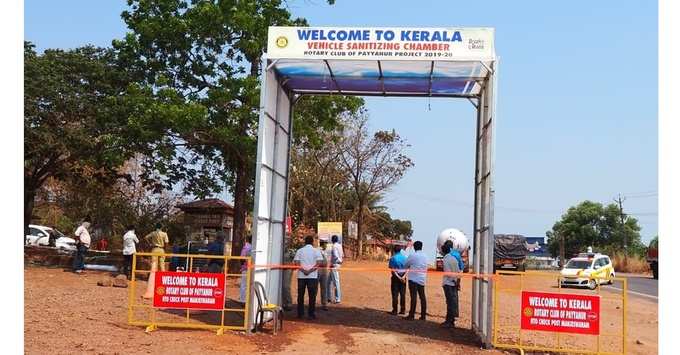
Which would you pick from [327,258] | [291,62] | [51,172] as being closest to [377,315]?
[327,258]

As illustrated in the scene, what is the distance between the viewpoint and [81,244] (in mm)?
20031

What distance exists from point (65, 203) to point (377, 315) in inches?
1092

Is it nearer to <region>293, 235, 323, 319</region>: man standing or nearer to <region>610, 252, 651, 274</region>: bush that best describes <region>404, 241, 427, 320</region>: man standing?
<region>293, 235, 323, 319</region>: man standing

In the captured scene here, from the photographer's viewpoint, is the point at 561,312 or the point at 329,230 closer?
the point at 561,312

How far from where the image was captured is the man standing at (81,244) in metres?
19.8

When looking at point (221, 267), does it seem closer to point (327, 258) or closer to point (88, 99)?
point (327, 258)

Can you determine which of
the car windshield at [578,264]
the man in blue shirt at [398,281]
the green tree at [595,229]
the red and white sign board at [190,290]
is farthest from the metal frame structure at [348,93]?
the green tree at [595,229]

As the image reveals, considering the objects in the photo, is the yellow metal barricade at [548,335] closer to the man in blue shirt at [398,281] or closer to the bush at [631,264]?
the man in blue shirt at [398,281]

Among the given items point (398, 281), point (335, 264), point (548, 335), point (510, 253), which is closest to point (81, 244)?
point (335, 264)

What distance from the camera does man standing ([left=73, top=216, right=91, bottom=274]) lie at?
19.8 meters

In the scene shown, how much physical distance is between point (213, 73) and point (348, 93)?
25.9 feet

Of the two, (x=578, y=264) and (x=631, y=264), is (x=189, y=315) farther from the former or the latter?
(x=631, y=264)

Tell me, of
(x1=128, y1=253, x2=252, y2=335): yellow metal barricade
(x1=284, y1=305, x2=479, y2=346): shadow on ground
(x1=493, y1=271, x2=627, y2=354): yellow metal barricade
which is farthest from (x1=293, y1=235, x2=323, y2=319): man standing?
(x1=493, y1=271, x2=627, y2=354): yellow metal barricade

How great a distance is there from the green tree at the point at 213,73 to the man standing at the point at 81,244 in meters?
3.06
